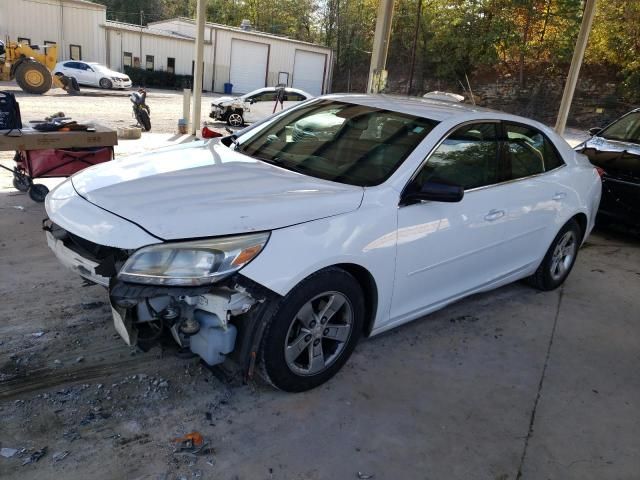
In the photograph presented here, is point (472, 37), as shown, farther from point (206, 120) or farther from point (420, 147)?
point (420, 147)

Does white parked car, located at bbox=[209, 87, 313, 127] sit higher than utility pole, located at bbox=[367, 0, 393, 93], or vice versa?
utility pole, located at bbox=[367, 0, 393, 93]

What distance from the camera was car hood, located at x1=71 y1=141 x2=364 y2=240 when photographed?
2594mm

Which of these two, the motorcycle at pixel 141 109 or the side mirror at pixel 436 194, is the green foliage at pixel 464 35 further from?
the side mirror at pixel 436 194

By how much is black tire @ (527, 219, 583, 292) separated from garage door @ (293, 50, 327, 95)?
3346 centimetres

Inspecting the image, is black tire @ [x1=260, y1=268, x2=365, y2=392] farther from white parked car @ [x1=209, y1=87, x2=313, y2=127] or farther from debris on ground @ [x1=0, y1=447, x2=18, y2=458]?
white parked car @ [x1=209, y1=87, x2=313, y2=127]

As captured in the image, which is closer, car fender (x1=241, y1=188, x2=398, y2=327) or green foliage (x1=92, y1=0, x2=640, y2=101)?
car fender (x1=241, y1=188, x2=398, y2=327)

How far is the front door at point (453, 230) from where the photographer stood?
10.4 ft

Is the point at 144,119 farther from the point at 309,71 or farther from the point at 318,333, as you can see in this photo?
the point at 309,71

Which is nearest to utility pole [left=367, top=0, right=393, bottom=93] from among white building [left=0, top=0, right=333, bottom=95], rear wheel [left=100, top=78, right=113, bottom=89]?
rear wheel [left=100, top=78, right=113, bottom=89]

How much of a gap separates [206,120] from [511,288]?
14.4 m

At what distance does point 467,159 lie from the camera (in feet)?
11.8

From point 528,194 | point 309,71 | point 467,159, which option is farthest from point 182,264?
point 309,71

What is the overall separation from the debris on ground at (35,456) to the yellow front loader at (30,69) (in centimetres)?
1890

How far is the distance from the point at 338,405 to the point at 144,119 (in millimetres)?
10694
